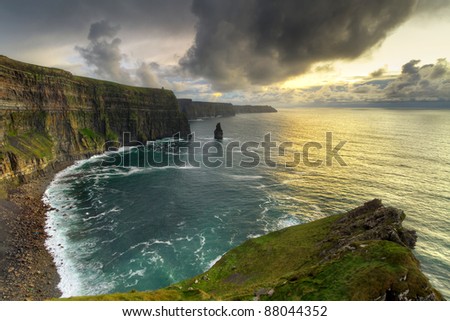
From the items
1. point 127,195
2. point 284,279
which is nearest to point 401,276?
point 284,279

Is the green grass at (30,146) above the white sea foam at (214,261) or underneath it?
above

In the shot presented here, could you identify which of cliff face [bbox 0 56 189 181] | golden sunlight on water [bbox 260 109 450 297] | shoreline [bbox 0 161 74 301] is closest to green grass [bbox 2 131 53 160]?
cliff face [bbox 0 56 189 181]

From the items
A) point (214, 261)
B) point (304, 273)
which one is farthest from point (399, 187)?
point (304, 273)

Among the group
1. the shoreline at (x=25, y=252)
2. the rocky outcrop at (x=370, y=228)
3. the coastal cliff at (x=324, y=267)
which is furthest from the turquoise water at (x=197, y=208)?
the rocky outcrop at (x=370, y=228)

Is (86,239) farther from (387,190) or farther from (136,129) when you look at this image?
(136,129)

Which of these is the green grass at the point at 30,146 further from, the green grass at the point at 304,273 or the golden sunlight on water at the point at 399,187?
the golden sunlight on water at the point at 399,187

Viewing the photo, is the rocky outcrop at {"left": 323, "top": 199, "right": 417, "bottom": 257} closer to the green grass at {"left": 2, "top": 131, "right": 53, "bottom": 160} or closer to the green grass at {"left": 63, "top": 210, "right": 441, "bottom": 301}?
the green grass at {"left": 63, "top": 210, "right": 441, "bottom": 301}
